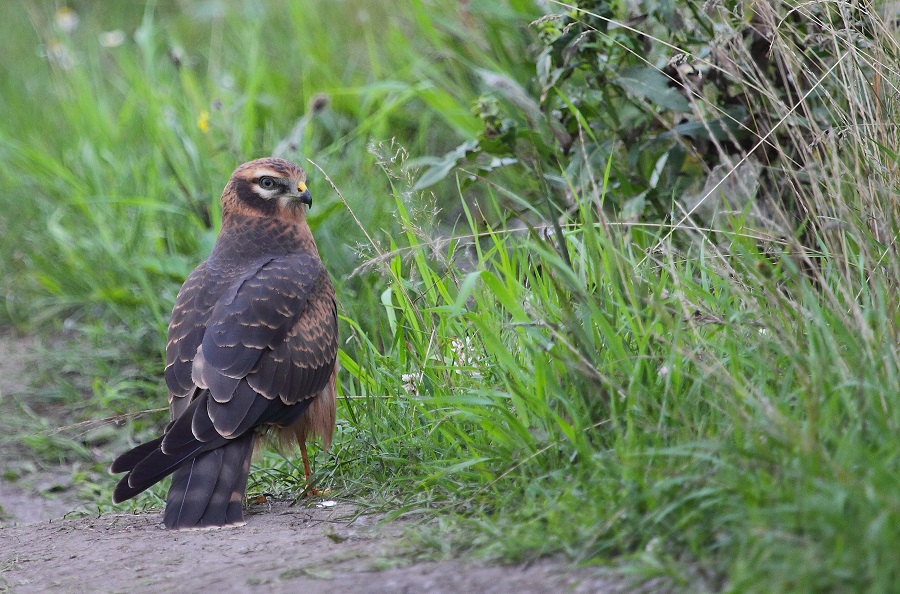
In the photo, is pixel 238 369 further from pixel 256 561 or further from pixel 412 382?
pixel 256 561

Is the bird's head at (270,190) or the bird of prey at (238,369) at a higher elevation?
the bird's head at (270,190)

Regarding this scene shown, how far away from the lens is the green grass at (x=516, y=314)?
2721mm

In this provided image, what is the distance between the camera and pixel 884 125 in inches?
149

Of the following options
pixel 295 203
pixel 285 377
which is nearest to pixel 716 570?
pixel 285 377

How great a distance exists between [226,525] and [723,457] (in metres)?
1.88

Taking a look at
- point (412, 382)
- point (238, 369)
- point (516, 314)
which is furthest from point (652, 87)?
point (238, 369)

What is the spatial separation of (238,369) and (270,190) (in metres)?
1.25

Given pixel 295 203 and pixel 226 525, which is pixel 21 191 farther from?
pixel 226 525

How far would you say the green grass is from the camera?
2.72 metres

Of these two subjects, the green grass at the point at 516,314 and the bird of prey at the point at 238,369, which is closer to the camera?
the green grass at the point at 516,314

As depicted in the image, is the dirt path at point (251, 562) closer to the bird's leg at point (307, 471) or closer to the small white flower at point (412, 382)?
the bird's leg at point (307, 471)

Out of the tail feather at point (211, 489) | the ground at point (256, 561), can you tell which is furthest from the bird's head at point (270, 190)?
the ground at point (256, 561)

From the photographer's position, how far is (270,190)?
5090mm

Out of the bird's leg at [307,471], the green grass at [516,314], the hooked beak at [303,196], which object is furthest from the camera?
the hooked beak at [303,196]
